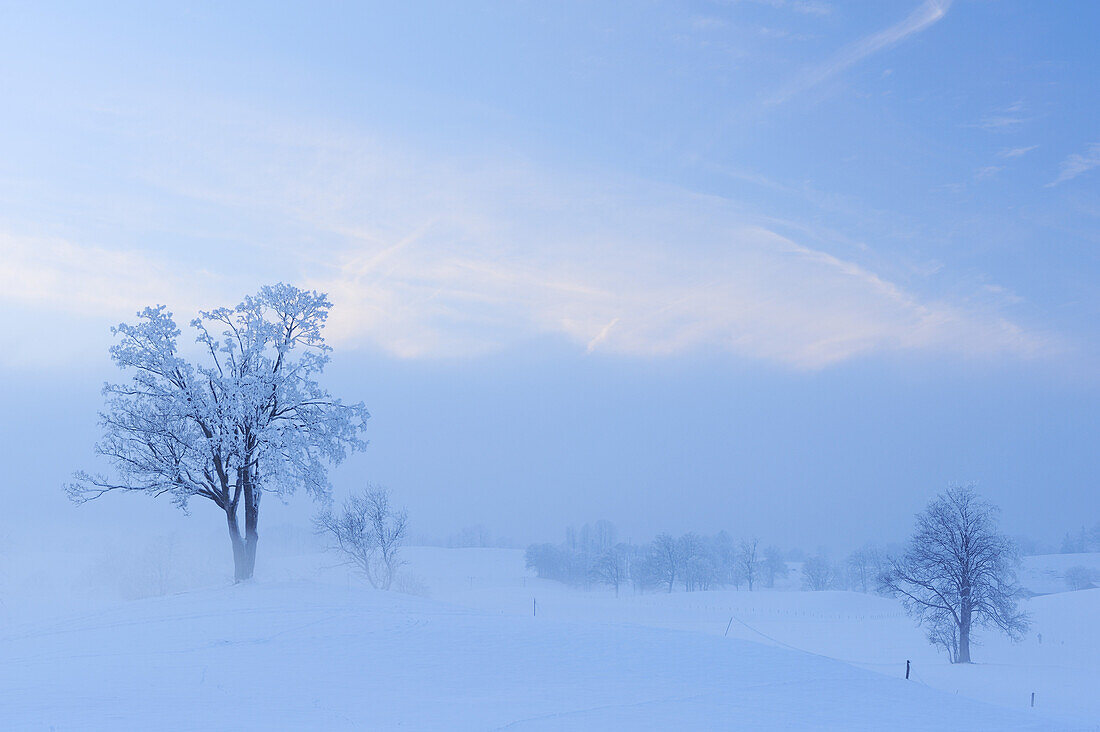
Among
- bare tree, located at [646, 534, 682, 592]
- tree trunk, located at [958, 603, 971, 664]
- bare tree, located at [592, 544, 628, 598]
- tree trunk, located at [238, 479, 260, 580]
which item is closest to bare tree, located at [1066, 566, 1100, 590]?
bare tree, located at [646, 534, 682, 592]

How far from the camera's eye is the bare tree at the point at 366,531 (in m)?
61.5

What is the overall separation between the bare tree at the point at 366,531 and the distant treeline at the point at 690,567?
76626 millimetres

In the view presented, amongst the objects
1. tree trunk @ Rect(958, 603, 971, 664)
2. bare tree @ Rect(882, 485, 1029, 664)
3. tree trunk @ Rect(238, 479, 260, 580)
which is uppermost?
tree trunk @ Rect(238, 479, 260, 580)

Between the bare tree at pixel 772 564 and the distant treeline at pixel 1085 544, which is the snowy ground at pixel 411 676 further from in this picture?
the distant treeline at pixel 1085 544

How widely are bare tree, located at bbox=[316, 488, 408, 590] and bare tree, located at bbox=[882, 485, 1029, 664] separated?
124 feet

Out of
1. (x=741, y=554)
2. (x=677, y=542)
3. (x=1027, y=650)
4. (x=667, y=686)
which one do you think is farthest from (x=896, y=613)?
(x=667, y=686)

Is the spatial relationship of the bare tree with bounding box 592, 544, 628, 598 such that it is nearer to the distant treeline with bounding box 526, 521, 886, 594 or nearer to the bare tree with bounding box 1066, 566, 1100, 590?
the distant treeline with bounding box 526, 521, 886, 594

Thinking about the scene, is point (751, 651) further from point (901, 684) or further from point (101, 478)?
point (101, 478)

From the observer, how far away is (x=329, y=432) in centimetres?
3344

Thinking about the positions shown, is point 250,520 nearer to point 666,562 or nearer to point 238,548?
point 238,548

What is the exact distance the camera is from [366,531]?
61.8m

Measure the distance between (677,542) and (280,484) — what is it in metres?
115

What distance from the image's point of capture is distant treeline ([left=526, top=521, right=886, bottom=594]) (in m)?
135

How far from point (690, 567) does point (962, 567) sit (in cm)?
8881
